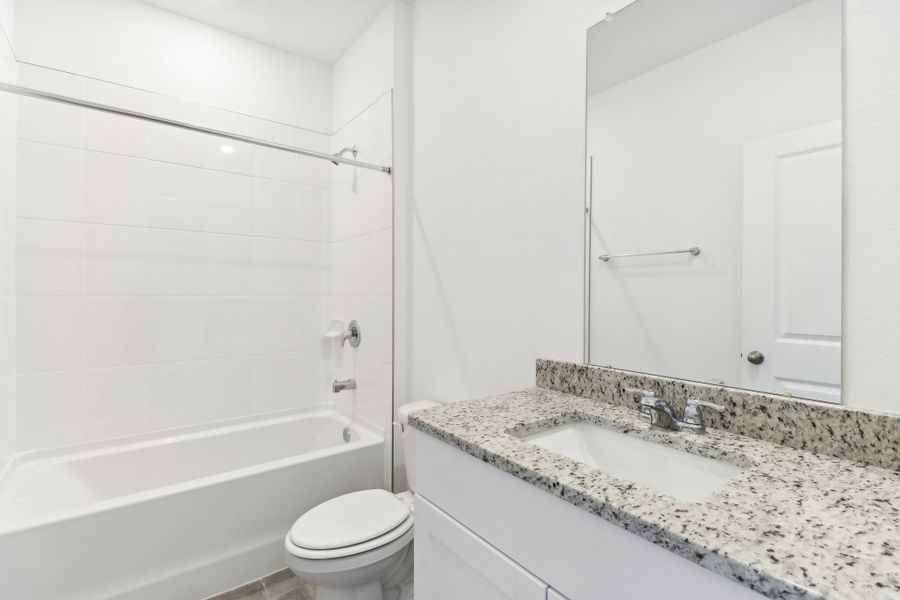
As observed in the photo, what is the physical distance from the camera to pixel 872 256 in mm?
741

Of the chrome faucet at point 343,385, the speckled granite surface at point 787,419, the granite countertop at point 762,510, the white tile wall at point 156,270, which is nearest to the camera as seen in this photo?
the granite countertop at point 762,510

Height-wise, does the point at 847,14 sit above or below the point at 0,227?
above

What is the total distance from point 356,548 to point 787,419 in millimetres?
1232

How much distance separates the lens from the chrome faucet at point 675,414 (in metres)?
0.89

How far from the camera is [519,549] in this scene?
2.40 ft

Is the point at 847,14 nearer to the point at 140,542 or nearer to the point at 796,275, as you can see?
the point at 796,275

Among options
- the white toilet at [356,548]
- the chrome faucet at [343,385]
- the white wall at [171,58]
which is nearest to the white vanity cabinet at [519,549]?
the white toilet at [356,548]

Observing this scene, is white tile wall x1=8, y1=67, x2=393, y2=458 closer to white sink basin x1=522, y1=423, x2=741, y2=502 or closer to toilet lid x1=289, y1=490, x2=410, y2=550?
toilet lid x1=289, y1=490, x2=410, y2=550

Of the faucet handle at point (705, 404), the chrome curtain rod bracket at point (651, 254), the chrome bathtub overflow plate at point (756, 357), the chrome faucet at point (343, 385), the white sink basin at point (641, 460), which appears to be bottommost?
the chrome faucet at point (343, 385)

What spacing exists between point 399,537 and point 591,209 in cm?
127

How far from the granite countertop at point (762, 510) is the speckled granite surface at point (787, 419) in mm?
24

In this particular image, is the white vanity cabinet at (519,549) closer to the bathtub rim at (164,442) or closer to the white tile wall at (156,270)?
the bathtub rim at (164,442)

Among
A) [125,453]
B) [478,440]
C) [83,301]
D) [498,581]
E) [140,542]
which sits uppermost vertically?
[83,301]

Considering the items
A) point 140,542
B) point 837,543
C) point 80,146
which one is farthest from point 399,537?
point 80,146
